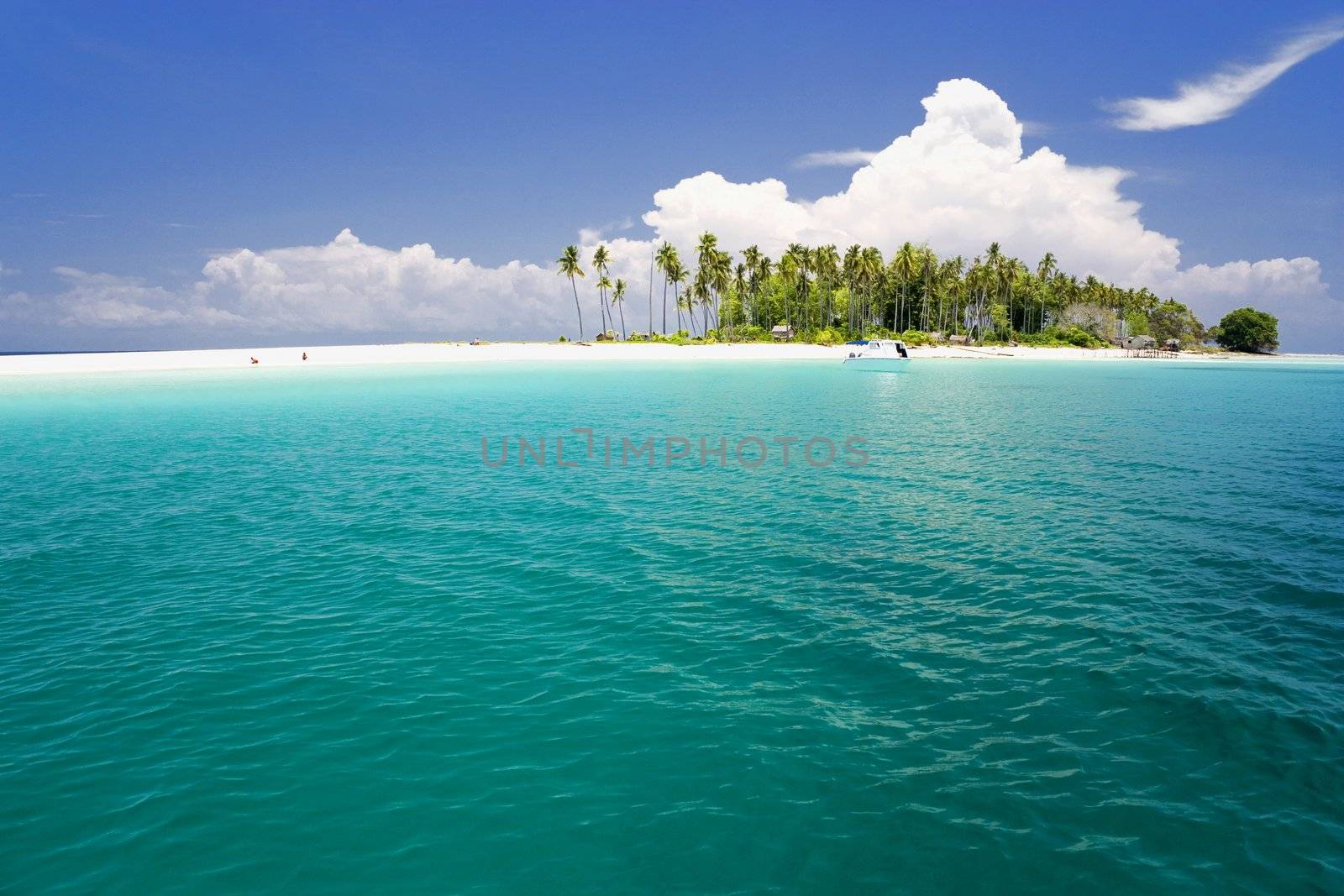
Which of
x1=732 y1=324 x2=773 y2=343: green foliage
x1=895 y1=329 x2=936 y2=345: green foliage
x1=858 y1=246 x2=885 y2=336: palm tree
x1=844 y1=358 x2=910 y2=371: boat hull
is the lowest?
x1=844 y1=358 x2=910 y2=371: boat hull

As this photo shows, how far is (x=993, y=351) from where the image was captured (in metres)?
155

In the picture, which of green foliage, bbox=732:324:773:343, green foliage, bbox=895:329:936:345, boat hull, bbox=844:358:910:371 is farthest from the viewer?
green foliage, bbox=732:324:773:343

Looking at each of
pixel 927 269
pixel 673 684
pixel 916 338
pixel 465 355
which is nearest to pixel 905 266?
pixel 927 269

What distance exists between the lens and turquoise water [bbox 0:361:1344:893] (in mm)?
8188

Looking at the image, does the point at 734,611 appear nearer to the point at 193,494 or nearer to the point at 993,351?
the point at 193,494

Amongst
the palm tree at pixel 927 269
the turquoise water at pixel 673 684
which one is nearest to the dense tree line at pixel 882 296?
the palm tree at pixel 927 269

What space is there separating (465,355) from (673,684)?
139 metres

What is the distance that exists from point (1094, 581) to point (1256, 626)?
3043 mm

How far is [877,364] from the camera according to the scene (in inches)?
4936

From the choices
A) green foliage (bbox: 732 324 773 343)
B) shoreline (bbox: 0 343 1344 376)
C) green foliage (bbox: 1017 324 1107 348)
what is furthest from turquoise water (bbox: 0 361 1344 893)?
green foliage (bbox: 1017 324 1107 348)

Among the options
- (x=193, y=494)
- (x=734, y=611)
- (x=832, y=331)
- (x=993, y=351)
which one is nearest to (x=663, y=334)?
(x=832, y=331)

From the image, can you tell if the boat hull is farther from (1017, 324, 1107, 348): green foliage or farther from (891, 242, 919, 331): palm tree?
(1017, 324, 1107, 348): green foliage

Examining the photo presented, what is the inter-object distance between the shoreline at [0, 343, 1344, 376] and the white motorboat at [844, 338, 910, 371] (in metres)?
9.36

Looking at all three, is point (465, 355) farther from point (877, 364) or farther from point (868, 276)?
point (868, 276)
